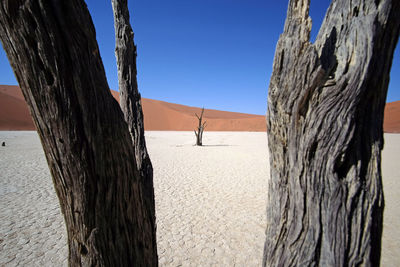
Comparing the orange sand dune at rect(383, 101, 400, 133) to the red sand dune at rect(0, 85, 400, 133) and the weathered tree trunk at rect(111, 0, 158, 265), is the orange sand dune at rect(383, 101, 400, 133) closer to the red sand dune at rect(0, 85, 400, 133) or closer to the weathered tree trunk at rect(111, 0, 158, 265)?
the red sand dune at rect(0, 85, 400, 133)

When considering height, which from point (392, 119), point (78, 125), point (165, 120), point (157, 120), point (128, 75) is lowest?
point (78, 125)

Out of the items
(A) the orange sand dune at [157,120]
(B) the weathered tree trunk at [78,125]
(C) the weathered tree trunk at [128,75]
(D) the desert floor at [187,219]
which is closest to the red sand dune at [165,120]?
(A) the orange sand dune at [157,120]

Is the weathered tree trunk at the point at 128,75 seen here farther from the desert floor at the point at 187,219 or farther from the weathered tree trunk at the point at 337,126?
the desert floor at the point at 187,219

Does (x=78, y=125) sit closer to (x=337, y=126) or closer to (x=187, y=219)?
(x=337, y=126)

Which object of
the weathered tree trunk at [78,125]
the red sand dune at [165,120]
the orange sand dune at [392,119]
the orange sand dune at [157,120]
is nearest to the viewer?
the weathered tree trunk at [78,125]

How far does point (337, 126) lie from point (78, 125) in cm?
144

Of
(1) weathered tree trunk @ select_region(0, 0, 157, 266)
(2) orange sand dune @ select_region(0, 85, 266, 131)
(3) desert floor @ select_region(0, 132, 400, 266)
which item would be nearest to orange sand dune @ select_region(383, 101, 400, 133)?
(2) orange sand dune @ select_region(0, 85, 266, 131)

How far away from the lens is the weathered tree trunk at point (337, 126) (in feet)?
3.72

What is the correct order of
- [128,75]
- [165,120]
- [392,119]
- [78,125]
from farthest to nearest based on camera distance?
[165,120] → [392,119] → [128,75] → [78,125]

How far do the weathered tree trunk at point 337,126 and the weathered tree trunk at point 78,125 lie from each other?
1.09 meters

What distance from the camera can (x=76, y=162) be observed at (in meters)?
0.99

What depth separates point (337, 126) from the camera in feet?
3.83

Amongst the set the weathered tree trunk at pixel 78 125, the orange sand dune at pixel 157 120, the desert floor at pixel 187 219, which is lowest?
the desert floor at pixel 187 219

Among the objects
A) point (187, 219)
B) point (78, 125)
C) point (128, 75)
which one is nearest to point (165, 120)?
point (187, 219)
